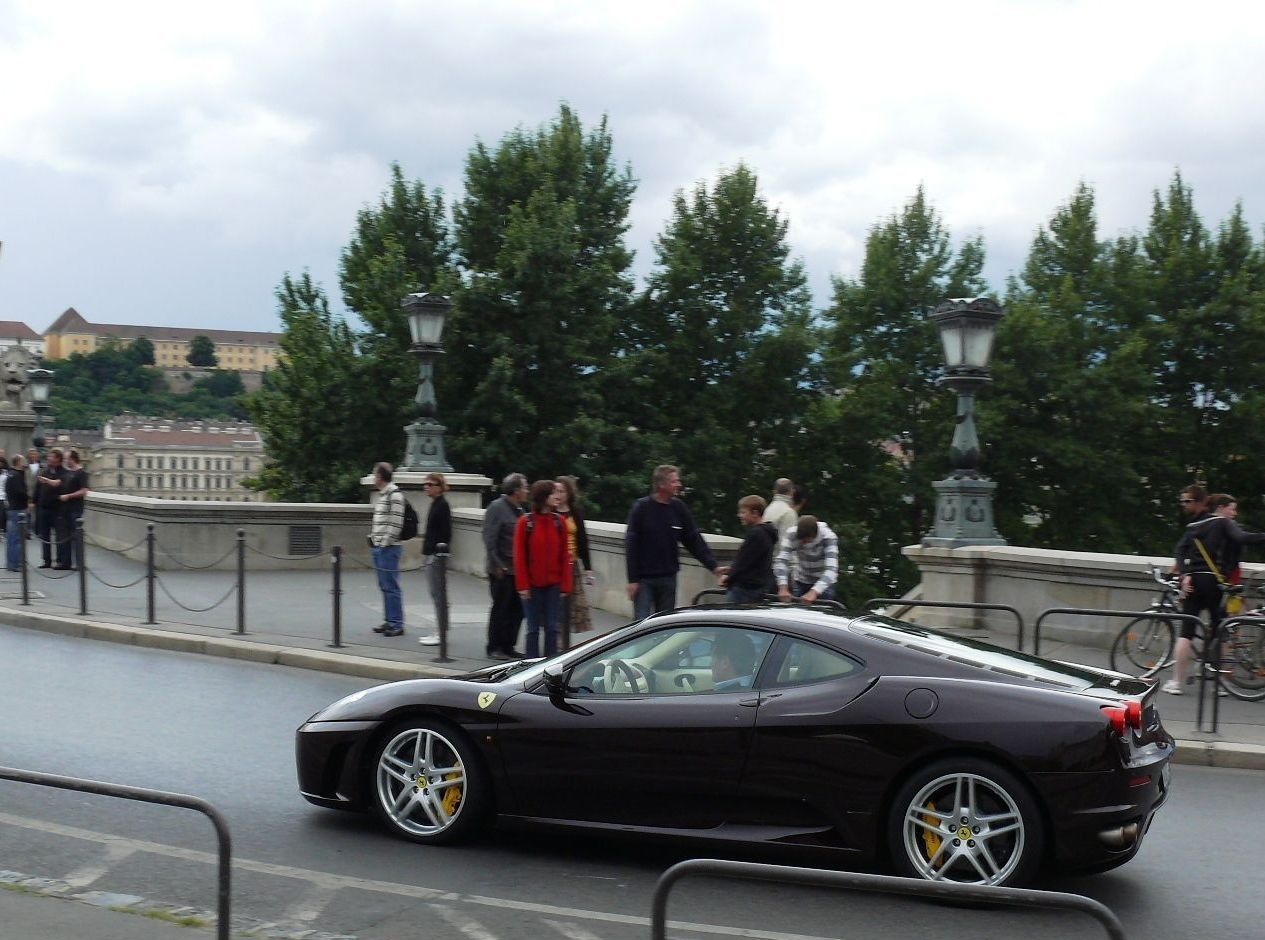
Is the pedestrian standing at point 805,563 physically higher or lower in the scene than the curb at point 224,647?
higher

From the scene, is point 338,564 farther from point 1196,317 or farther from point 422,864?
point 1196,317

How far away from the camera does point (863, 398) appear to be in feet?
146

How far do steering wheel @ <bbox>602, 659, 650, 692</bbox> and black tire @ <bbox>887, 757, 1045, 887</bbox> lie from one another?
4.31 feet

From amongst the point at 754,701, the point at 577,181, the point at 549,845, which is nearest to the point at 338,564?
the point at 549,845

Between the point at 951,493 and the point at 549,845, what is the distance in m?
9.70

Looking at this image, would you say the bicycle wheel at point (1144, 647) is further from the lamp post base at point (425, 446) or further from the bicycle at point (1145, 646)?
the lamp post base at point (425, 446)

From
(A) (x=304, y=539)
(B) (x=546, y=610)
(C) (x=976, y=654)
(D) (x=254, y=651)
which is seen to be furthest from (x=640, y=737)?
(A) (x=304, y=539)

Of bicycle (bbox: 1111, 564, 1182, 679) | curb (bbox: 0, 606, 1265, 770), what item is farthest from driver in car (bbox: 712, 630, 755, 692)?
bicycle (bbox: 1111, 564, 1182, 679)

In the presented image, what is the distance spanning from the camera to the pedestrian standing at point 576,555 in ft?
42.9

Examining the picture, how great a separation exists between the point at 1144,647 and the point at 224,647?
8.22 metres

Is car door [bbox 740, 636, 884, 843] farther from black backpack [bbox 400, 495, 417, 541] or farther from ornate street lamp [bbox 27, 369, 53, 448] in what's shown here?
ornate street lamp [bbox 27, 369, 53, 448]

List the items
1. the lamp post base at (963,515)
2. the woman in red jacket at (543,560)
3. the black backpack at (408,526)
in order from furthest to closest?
1. the lamp post base at (963,515)
2. the black backpack at (408,526)
3. the woman in red jacket at (543,560)

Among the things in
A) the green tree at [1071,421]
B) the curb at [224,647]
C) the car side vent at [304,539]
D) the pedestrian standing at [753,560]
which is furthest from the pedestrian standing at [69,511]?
the green tree at [1071,421]

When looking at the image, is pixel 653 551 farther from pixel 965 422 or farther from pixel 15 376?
pixel 15 376
